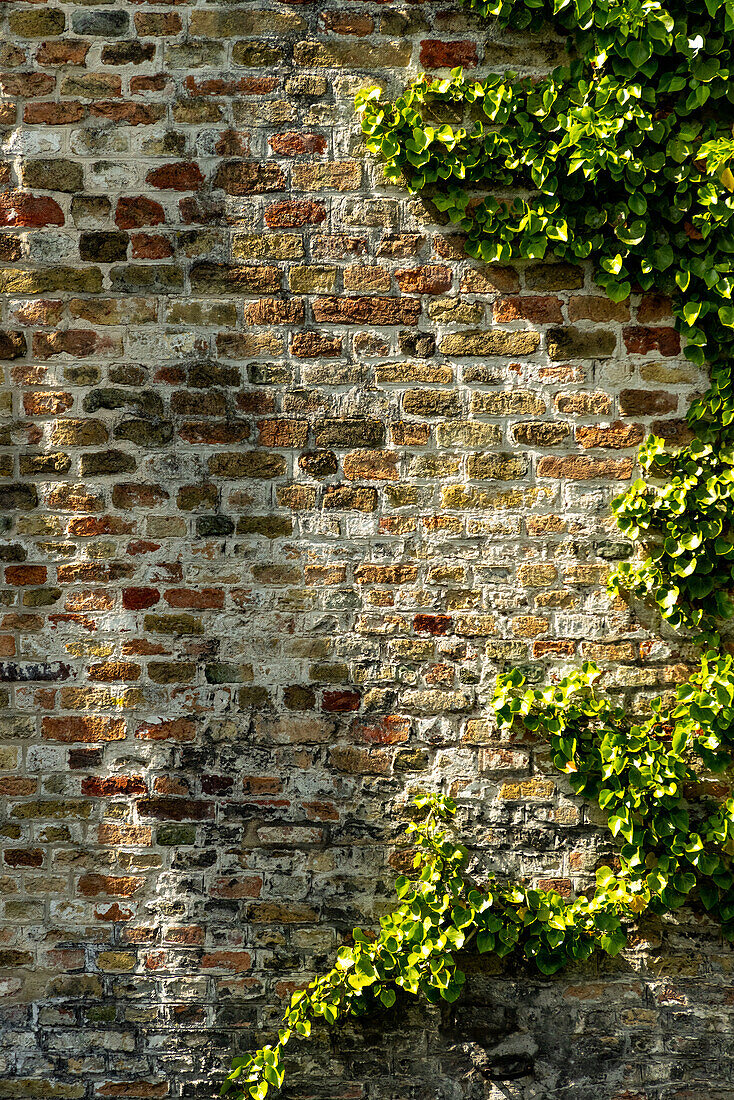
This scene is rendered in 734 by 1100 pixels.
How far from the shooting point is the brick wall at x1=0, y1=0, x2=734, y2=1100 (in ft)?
7.07

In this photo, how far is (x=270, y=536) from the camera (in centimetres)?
219

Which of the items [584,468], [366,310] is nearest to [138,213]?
[366,310]

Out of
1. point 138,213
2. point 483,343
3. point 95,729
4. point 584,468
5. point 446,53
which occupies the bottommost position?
point 95,729

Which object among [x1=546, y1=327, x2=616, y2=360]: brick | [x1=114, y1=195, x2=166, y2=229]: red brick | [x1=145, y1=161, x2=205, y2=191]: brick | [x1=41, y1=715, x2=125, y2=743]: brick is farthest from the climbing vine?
[x1=41, y1=715, x2=125, y2=743]: brick

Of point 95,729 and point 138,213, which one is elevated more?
point 138,213

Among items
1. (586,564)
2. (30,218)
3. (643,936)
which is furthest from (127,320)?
(643,936)

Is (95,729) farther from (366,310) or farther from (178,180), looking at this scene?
(178,180)

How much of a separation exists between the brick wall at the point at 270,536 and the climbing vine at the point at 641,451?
0.08 m

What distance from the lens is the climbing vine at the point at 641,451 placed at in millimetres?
2092

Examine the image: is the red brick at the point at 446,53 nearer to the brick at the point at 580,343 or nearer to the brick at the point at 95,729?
the brick at the point at 580,343

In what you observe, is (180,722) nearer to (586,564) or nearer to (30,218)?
(586,564)

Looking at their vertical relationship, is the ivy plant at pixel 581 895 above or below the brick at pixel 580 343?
below

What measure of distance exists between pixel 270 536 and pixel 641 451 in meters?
1.10

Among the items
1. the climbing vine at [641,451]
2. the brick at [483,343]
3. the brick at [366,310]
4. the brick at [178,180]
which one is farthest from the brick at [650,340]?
the brick at [178,180]
